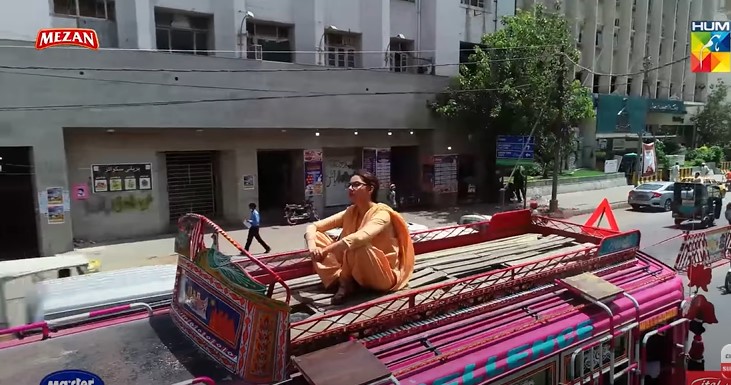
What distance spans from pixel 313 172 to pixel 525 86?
29.6 ft

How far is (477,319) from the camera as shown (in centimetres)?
409

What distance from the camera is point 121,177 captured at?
53.1 feet

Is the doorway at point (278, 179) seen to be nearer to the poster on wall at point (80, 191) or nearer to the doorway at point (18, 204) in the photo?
the poster on wall at point (80, 191)

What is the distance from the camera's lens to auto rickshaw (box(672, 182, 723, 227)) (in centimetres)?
1800

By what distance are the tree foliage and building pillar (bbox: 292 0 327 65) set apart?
5814mm

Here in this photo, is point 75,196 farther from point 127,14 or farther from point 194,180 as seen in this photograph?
point 127,14

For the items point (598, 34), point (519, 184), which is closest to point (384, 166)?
point (519, 184)

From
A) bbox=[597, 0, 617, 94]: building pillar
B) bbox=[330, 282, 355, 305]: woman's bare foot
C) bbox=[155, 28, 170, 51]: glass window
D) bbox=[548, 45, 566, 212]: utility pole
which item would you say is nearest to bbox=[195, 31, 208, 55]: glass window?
bbox=[155, 28, 170, 51]: glass window

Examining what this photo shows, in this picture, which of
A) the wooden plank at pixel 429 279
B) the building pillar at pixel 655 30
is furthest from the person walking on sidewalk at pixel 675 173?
the wooden plank at pixel 429 279

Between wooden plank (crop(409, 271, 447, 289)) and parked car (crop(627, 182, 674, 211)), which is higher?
wooden plank (crop(409, 271, 447, 289))

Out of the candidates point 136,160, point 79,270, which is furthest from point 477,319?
point 136,160

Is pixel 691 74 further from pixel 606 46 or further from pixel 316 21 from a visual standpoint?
pixel 316 21

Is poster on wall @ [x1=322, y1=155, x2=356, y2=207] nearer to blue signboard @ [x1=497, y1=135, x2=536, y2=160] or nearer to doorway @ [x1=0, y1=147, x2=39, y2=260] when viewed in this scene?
blue signboard @ [x1=497, y1=135, x2=536, y2=160]

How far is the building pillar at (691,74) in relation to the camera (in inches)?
1655
